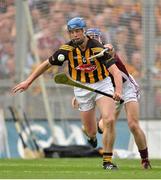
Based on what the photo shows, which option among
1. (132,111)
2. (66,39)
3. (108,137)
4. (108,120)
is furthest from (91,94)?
(66,39)

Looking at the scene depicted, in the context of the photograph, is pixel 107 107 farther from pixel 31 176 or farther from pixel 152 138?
pixel 152 138

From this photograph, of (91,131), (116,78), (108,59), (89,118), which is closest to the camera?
(116,78)

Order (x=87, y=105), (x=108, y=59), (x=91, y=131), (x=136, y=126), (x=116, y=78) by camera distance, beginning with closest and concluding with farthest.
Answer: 1. (x=116, y=78)
2. (x=108, y=59)
3. (x=136, y=126)
4. (x=87, y=105)
5. (x=91, y=131)

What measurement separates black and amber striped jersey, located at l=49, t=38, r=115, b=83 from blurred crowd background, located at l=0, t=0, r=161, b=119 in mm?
6626

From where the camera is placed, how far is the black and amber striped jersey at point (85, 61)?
1259cm

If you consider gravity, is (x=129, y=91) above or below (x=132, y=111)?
above

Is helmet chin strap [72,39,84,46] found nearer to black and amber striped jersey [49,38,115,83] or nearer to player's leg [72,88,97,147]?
black and amber striped jersey [49,38,115,83]

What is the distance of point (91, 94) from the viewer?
43.2ft

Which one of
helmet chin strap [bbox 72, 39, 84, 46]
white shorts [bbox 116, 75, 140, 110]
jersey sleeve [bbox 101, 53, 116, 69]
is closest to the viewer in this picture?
helmet chin strap [bbox 72, 39, 84, 46]

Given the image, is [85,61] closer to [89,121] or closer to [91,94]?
[91,94]

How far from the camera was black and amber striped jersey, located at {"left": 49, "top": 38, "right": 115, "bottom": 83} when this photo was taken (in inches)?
496

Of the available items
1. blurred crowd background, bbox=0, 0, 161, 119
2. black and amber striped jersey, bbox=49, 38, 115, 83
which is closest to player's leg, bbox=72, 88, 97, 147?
black and amber striped jersey, bbox=49, 38, 115, 83

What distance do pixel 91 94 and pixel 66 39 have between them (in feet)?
22.5

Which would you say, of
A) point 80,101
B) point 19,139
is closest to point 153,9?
point 19,139
